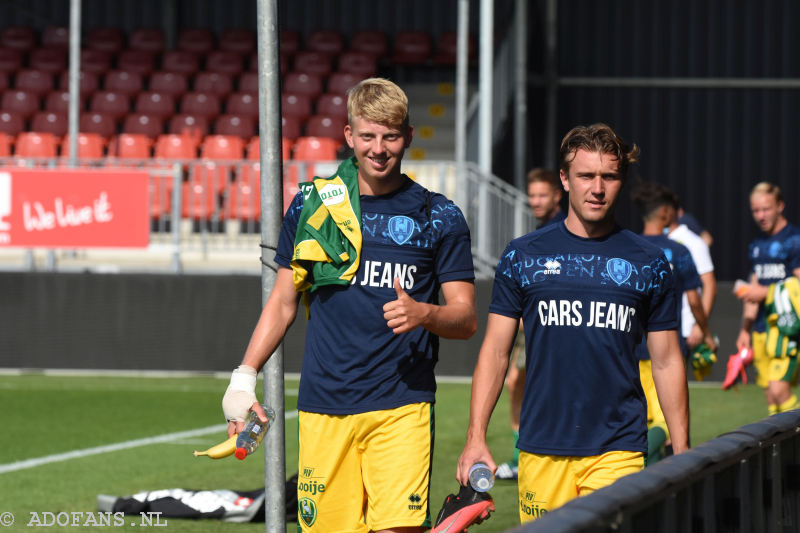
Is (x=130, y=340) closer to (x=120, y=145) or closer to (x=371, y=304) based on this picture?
(x=120, y=145)

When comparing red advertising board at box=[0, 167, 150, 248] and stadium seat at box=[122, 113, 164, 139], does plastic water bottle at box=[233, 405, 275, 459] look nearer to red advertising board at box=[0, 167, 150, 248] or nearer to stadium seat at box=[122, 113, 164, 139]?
red advertising board at box=[0, 167, 150, 248]

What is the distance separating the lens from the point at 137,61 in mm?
24281

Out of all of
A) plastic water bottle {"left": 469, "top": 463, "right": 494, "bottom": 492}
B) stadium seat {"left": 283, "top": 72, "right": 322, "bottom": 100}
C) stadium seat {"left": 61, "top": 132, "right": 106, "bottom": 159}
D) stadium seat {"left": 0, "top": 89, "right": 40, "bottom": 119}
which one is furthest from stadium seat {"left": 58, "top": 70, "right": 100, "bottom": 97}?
plastic water bottle {"left": 469, "top": 463, "right": 494, "bottom": 492}

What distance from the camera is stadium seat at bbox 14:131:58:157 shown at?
21.0m

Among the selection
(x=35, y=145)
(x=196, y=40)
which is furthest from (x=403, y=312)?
(x=196, y=40)

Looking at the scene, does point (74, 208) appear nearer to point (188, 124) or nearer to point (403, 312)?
point (188, 124)

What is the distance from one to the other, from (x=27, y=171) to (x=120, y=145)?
5.31 m

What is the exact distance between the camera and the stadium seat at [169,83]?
23.1 meters

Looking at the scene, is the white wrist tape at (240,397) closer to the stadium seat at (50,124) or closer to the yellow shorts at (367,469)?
the yellow shorts at (367,469)

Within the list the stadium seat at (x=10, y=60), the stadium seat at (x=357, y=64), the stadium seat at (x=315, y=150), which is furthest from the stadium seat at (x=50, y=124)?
the stadium seat at (x=357, y=64)

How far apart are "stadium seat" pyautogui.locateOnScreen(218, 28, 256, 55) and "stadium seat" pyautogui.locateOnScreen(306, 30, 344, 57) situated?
3.27 ft

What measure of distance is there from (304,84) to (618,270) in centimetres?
1854

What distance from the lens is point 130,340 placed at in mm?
16141

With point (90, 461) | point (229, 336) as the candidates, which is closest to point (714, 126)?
point (229, 336)
